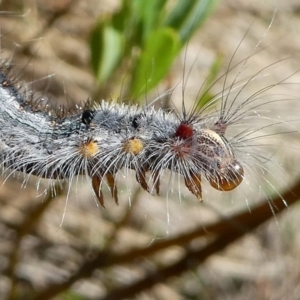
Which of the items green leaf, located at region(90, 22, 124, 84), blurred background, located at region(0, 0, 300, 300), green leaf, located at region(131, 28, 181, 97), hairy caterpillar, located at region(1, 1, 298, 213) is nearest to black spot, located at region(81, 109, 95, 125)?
hairy caterpillar, located at region(1, 1, 298, 213)

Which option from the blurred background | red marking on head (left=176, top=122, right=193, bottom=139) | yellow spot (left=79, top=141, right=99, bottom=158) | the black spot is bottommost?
the blurred background

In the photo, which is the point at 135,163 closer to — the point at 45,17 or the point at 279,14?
the point at 45,17

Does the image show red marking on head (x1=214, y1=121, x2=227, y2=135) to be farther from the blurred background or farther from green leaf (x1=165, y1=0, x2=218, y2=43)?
the blurred background

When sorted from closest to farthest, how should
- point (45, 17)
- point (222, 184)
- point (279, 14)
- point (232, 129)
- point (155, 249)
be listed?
point (222, 184)
point (232, 129)
point (155, 249)
point (45, 17)
point (279, 14)

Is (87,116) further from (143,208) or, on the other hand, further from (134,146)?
(143,208)

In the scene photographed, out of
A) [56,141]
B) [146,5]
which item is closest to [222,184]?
[56,141]

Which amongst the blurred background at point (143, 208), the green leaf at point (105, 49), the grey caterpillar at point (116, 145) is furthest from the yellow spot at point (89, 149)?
the blurred background at point (143, 208)
